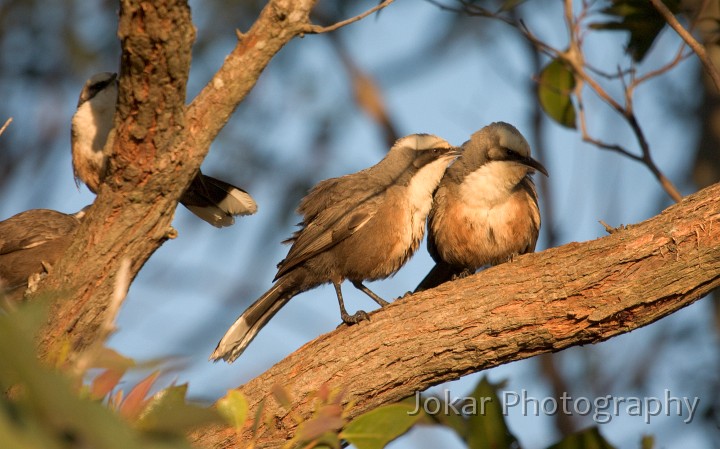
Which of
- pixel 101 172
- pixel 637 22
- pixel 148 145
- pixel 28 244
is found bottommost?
pixel 148 145

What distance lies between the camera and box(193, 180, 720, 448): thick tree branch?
4.13 meters

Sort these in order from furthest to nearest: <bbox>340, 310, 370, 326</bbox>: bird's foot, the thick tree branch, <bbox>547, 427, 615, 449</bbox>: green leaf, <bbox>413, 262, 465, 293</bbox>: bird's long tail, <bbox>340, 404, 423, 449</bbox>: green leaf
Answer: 1. <bbox>413, 262, 465, 293</bbox>: bird's long tail
2. <bbox>340, 310, 370, 326</bbox>: bird's foot
3. <bbox>547, 427, 615, 449</bbox>: green leaf
4. the thick tree branch
5. <bbox>340, 404, 423, 449</bbox>: green leaf

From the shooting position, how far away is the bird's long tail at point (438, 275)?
5.95 m

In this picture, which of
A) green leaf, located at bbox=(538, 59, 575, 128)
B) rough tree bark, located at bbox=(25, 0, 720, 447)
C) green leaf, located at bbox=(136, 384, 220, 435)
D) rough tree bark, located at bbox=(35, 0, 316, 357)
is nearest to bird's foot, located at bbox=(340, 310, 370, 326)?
rough tree bark, located at bbox=(25, 0, 720, 447)

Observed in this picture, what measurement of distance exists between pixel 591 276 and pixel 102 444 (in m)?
3.33

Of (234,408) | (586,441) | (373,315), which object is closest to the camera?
(234,408)

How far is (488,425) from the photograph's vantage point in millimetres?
4320

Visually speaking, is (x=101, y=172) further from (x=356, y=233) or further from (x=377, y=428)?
(x=377, y=428)

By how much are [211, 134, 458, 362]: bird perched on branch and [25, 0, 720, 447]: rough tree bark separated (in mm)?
834

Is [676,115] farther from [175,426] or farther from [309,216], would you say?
[175,426]

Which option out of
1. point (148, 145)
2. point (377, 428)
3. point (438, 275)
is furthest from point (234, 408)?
point (438, 275)

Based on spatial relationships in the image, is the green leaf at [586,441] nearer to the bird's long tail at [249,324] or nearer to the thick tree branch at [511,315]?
the thick tree branch at [511,315]

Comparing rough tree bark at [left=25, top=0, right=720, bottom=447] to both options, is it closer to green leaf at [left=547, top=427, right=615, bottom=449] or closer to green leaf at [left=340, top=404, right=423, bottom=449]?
green leaf at [left=547, top=427, right=615, bottom=449]

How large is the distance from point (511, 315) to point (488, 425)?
0.58 metres
